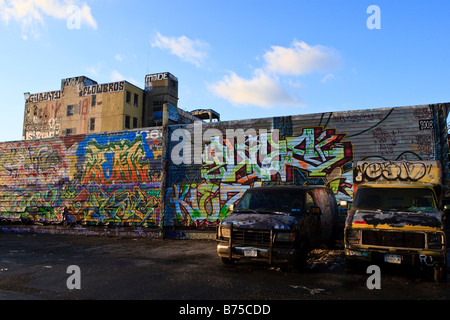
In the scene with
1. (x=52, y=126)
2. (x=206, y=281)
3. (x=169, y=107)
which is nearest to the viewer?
(x=206, y=281)

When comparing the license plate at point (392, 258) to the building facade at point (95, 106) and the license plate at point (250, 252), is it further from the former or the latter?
the building facade at point (95, 106)

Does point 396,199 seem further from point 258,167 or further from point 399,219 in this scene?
point 258,167

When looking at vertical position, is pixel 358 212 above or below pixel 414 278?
above

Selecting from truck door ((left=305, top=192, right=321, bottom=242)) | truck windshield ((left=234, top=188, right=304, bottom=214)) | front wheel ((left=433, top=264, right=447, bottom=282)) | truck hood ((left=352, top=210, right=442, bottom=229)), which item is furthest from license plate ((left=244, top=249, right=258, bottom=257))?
front wheel ((left=433, top=264, right=447, bottom=282))

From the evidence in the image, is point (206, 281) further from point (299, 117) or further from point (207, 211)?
point (299, 117)

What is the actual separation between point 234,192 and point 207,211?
4.46ft

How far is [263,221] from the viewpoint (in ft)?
24.2

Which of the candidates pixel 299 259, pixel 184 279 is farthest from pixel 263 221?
pixel 184 279

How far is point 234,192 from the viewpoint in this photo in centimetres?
1312

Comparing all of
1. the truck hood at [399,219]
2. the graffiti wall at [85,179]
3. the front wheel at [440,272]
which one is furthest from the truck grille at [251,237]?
the graffiti wall at [85,179]

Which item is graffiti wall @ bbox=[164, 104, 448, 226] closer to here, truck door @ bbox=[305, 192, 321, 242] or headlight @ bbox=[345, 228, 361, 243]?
truck door @ bbox=[305, 192, 321, 242]

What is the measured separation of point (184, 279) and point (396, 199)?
16.6 feet

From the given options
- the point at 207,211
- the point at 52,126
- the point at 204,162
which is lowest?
the point at 207,211
